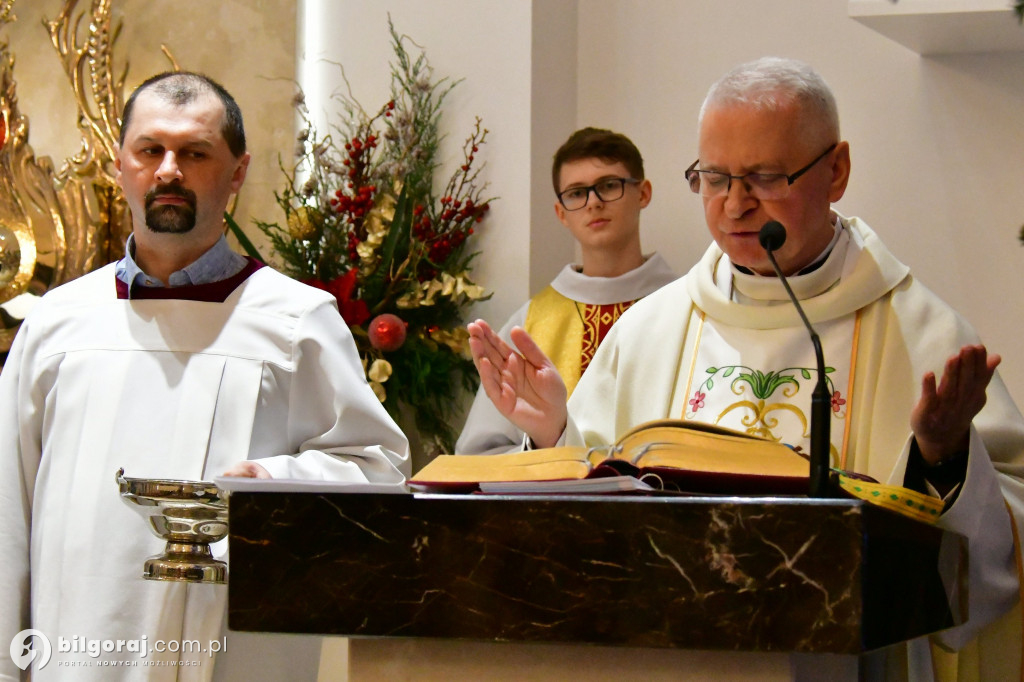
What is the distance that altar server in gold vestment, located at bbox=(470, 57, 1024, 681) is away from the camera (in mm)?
2180

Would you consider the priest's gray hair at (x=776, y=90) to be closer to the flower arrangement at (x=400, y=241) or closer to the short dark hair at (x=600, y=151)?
the short dark hair at (x=600, y=151)

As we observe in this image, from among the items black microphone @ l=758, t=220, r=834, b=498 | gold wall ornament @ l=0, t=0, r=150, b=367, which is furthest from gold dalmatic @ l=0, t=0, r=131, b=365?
black microphone @ l=758, t=220, r=834, b=498

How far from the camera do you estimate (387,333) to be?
4.15m

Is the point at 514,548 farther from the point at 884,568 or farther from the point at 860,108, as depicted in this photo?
the point at 860,108

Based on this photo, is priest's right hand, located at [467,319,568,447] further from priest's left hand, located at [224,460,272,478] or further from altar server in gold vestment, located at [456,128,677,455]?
altar server in gold vestment, located at [456,128,677,455]

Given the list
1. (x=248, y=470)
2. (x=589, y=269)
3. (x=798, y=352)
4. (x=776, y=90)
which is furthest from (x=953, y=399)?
(x=589, y=269)

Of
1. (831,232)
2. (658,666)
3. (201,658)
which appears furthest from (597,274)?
(658,666)

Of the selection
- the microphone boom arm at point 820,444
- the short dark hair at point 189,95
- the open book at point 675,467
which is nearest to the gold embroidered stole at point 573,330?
the short dark hair at point 189,95

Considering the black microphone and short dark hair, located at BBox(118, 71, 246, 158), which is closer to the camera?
the black microphone

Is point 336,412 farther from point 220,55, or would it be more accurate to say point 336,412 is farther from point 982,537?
point 220,55

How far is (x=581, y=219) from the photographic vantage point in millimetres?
4137

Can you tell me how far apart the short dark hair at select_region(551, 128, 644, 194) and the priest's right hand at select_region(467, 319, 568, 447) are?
79.4 inches

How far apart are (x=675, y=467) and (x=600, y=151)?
2623 mm

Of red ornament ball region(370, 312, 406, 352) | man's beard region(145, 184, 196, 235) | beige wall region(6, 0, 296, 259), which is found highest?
beige wall region(6, 0, 296, 259)
